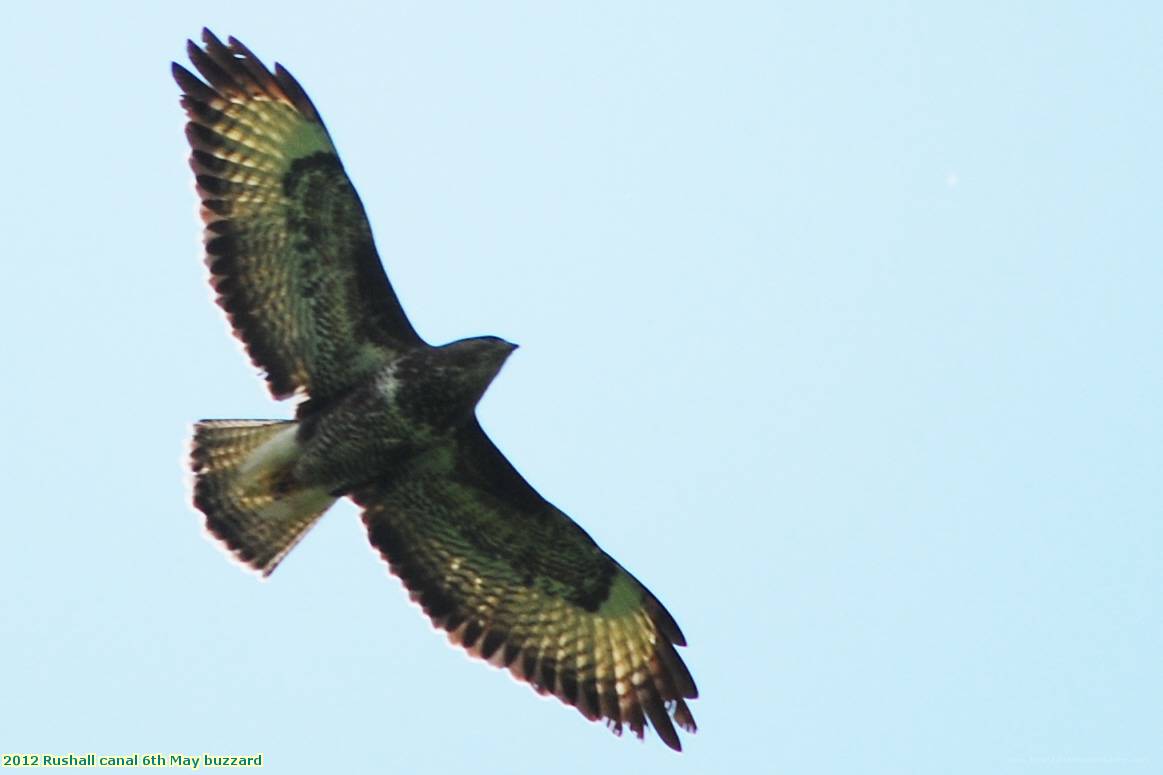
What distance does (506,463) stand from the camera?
417 inches

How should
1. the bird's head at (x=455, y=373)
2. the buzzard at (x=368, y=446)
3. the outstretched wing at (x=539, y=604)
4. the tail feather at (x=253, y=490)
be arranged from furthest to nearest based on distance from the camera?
the outstretched wing at (x=539, y=604), the tail feather at (x=253, y=490), the buzzard at (x=368, y=446), the bird's head at (x=455, y=373)

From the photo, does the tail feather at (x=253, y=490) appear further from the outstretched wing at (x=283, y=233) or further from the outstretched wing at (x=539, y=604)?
the outstretched wing at (x=539, y=604)

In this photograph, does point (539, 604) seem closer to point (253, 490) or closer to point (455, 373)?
point (455, 373)

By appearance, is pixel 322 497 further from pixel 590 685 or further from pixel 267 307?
pixel 590 685

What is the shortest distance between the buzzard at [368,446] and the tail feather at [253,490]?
0.01 metres

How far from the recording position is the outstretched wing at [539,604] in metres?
10.8

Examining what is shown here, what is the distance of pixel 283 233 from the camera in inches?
404

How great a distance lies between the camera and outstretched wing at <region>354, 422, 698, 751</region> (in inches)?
425

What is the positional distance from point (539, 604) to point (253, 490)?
1.87m

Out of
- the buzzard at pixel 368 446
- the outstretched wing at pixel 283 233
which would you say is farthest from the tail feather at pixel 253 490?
the outstretched wing at pixel 283 233

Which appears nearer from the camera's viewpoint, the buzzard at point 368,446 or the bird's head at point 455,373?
the bird's head at point 455,373

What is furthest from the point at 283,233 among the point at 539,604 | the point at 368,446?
the point at 539,604

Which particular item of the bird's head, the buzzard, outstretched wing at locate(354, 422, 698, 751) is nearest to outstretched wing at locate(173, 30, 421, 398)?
the buzzard

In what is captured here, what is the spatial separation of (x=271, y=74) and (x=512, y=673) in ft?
12.6
